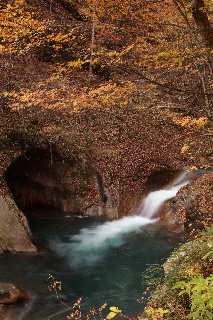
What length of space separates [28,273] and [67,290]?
1.24m

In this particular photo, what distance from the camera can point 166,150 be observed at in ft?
45.8

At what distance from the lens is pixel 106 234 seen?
11.4 meters

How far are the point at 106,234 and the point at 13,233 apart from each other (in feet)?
10.4

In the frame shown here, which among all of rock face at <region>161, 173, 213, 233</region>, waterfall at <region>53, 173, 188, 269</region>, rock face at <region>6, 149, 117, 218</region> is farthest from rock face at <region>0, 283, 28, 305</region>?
rock face at <region>6, 149, 117, 218</region>

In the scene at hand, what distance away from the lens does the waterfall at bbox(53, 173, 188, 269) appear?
1007cm

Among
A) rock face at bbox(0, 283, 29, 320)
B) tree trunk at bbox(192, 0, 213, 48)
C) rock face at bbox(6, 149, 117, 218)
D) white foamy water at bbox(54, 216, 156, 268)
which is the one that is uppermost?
rock face at bbox(6, 149, 117, 218)

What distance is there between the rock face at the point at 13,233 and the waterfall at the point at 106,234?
3.32 feet

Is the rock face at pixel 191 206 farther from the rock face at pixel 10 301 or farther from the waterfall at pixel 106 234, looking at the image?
the rock face at pixel 10 301

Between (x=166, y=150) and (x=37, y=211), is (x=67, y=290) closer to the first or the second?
(x=37, y=211)

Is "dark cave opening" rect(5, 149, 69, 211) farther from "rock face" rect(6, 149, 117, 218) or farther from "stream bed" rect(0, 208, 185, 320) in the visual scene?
"stream bed" rect(0, 208, 185, 320)

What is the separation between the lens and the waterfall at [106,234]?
33.0 feet

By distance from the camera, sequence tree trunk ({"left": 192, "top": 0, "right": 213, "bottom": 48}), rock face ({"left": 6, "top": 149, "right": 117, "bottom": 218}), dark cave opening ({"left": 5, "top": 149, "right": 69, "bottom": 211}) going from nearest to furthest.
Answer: tree trunk ({"left": 192, "top": 0, "right": 213, "bottom": 48}) < rock face ({"left": 6, "top": 149, "right": 117, "bottom": 218}) < dark cave opening ({"left": 5, "top": 149, "right": 69, "bottom": 211})

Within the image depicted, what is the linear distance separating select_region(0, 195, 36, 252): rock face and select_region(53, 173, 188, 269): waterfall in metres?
1.01

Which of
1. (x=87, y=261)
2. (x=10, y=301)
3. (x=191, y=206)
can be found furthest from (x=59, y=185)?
(x=10, y=301)
